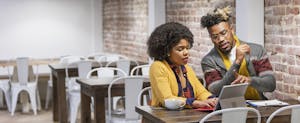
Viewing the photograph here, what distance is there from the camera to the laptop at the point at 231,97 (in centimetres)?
311

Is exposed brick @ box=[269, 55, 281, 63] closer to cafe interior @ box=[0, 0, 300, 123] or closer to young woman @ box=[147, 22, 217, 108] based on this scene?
cafe interior @ box=[0, 0, 300, 123]

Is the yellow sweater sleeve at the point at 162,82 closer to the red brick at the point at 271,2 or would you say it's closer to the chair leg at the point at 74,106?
the red brick at the point at 271,2

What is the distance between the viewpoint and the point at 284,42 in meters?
4.50

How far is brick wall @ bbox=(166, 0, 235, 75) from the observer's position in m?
5.96

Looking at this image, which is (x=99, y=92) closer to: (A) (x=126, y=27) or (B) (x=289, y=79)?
(B) (x=289, y=79)

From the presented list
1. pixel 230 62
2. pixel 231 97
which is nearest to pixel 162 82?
pixel 231 97

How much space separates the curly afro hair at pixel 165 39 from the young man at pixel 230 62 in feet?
0.92

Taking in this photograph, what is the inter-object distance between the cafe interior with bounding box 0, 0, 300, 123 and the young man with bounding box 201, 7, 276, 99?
6.8 inches

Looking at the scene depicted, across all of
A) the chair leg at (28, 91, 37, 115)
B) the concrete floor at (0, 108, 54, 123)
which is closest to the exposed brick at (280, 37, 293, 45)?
the concrete floor at (0, 108, 54, 123)

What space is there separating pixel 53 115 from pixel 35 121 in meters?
0.26

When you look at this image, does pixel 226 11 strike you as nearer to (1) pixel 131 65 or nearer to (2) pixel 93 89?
(2) pixel 93 89

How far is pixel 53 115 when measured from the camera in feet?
23.6

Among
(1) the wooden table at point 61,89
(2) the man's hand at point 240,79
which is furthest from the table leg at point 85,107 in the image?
(2) the man's hand at point 240,79

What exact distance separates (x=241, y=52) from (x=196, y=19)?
8.60 feet
